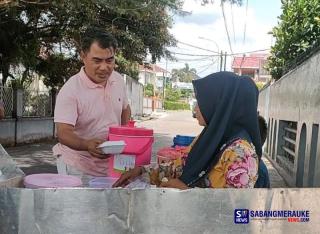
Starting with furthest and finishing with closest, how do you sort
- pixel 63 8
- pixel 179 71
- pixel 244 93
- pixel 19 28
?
pixel 179 71, pixel 19 28, pixel 63 8, pixel 244 93

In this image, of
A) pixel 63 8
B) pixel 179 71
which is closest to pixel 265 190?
pixel 63 8

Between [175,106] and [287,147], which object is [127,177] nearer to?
[287,147]

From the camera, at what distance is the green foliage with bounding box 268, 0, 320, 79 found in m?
9.12

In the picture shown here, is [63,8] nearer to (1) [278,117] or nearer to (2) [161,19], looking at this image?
(2) [161,19]

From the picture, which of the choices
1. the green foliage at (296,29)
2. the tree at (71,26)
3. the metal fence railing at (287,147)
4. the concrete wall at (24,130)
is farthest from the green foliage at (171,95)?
the metal fence railing at (287,147)

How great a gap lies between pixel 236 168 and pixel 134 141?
924 mm

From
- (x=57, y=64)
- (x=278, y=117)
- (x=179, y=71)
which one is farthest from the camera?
(x=179, y=71)

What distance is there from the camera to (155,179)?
254 centimetres

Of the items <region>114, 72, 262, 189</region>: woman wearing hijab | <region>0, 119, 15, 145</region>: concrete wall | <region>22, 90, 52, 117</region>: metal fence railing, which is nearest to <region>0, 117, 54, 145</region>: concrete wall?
<region>0, 119, 15, 145</region>: concrete wall

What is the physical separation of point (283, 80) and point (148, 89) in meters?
45.5

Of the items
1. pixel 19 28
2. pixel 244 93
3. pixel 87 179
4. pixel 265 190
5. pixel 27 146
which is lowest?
pixel 27 146

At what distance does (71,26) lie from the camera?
532 inches

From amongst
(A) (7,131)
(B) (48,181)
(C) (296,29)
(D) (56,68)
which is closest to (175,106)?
(D) (56,68)

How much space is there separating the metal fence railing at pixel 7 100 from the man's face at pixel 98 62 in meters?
10.7
